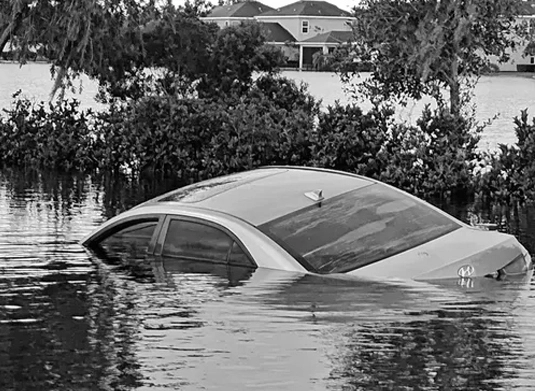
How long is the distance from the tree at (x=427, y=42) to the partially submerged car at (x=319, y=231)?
1258 centimetres

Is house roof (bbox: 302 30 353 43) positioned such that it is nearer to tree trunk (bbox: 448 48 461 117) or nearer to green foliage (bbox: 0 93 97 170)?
tree trunk (bbox: 448 48 461 117)

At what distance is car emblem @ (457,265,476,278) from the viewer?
10.4m

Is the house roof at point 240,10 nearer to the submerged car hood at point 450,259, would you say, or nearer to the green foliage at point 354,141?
the green foliage at point 354,141

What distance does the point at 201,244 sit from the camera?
Result: 1140 centimetres

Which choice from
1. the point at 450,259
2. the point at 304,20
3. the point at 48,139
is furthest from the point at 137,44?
the point at 304,20

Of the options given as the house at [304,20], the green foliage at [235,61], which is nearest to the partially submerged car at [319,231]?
the green foliage at [235,61]

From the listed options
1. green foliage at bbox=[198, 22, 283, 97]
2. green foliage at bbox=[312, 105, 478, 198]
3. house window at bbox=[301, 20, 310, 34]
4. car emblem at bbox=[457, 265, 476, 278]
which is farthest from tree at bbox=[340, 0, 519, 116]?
house window at bbox=[301, 20, 310, 34]

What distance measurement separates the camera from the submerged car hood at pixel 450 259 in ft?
33.9

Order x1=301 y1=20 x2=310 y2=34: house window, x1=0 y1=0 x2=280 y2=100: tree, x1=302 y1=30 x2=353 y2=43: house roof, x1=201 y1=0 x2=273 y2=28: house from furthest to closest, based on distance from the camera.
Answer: x1=301 y1=20 x2=310 y2=34: house window < x1=201 y1=0 x2=273 y2=28: house < x1=302 y1=30 x2=353 y2=43: house roof < x1=0 y1=0 x2=280 y2=100: tree

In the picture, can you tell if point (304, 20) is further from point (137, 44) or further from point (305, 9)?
point (137, 44)

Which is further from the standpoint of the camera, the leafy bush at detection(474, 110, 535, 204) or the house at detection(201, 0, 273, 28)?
the house at detection(201, 0, 273, 28)

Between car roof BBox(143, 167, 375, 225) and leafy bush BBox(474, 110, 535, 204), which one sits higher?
car roof BBox(143, 167, 375, 225)

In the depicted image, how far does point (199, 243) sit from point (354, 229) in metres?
1.48

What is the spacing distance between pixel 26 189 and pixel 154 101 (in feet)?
14.2
